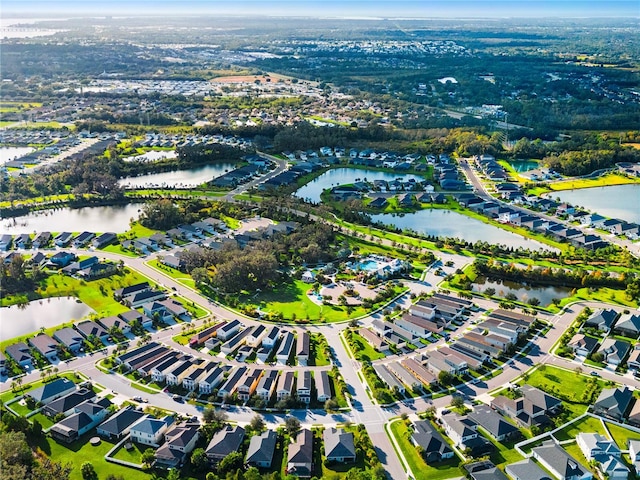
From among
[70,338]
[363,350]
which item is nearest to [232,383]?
[363,350]

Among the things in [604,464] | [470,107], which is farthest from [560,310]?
[470,107]

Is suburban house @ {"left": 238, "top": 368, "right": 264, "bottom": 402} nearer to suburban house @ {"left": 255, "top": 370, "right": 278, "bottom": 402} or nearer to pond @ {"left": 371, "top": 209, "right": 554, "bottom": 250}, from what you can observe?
suburban house @ {"left": 255, "top": 370, "right": 278, "bottom": 402}

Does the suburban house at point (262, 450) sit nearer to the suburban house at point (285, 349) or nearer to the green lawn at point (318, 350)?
the suburban house at point (285, 349)

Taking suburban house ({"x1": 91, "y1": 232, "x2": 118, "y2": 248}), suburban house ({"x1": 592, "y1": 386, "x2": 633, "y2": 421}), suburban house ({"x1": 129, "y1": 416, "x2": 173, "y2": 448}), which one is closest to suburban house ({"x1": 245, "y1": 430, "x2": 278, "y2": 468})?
suburban house ({"x1": 129, "y1": 416, "x2": 173, "y2": 448})

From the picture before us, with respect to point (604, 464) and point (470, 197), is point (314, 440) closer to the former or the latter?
point (604, 464)

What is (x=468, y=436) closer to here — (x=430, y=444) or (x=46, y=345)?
(x=430, y=444)

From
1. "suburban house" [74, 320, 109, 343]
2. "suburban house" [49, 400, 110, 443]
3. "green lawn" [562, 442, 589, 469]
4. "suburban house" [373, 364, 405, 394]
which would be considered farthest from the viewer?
"suburban house" [74, 320, 109, 343]
